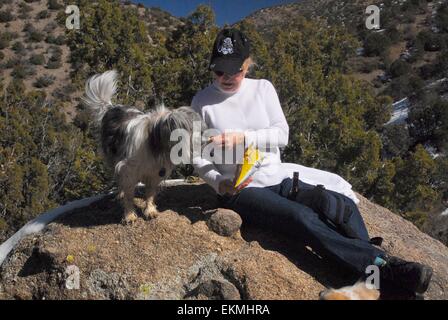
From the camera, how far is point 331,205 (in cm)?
383

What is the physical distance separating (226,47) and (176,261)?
73.0 inches

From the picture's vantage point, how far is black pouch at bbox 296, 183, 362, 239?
12.4ft

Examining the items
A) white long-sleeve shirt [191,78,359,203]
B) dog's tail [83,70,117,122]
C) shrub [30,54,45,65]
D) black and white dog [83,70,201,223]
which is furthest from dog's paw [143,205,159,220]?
shrub [30,54,45,65]

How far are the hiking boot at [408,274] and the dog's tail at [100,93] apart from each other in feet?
10.4

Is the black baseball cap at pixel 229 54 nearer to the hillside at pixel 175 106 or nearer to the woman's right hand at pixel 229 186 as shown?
the woman's right hand at pixel 229 186

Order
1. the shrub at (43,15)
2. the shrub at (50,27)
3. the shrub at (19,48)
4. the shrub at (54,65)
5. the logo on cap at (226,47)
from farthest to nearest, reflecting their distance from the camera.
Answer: the shrub at (43,15) → the shrub at (50,27) → the shrub at (19,48) → the shrub at (54,65) → the logo on cap at (226,47)

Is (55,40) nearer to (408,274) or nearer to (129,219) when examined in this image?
(129,219)

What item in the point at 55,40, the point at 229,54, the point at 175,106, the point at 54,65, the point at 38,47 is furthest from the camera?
the point at 55,40

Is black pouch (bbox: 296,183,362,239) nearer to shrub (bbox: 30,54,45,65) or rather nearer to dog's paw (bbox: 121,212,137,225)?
dog's paw (bbox: 121,212,137,225)

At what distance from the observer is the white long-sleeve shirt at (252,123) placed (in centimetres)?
418

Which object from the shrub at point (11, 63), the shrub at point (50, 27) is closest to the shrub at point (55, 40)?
the shrub at point (50, 27)

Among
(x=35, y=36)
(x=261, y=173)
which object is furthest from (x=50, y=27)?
(x=261, y=173)

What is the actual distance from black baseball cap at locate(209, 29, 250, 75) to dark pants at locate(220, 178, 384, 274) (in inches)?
42.0

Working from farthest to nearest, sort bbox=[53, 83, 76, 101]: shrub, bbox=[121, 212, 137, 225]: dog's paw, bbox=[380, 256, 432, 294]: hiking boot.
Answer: bbox=[53, 83, 76, 101]: shrub < bbox=[121, 212, 137, 225]: dog's paw < bbox=[380, 256, 432, 294]: hiking boot
